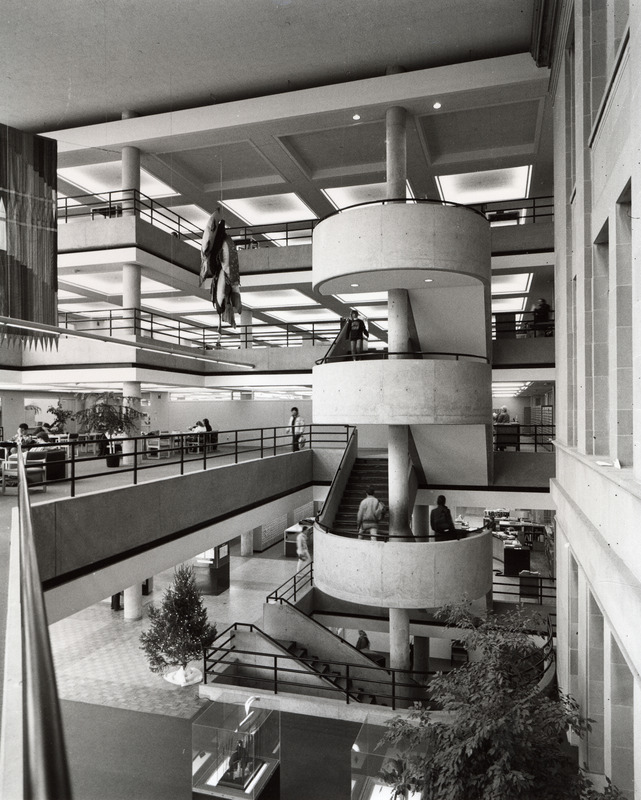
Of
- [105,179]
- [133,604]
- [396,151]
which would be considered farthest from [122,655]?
[105,179]

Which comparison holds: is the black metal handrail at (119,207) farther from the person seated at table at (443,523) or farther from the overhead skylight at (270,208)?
the person seated at table at (443,523)

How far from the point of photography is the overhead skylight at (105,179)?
66.0 feet

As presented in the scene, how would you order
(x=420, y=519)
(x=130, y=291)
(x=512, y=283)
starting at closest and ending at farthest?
(x=130, y=291)
(x=420, y=519)
(x=512, y=283)

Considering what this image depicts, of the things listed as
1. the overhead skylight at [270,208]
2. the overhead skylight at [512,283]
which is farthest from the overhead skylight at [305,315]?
the overhead skylight at [512,283]

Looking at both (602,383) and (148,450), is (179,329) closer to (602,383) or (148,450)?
(148,450)

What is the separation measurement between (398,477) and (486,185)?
12.5 m

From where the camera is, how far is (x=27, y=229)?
11.1 metres

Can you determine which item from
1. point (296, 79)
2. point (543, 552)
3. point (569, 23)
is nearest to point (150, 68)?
point (296, 79)

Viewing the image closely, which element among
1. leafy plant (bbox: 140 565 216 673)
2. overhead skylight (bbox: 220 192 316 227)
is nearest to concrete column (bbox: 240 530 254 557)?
leafy plant (bbox: 140 565 216 673)

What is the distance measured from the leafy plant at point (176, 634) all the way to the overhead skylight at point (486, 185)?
15.3m

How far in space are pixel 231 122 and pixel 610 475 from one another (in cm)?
1477

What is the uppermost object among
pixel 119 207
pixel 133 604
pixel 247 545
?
pixel 119 207

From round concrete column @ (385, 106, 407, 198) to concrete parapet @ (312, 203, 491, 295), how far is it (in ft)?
7.69

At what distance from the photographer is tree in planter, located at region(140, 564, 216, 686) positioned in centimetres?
1430
